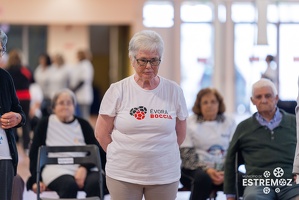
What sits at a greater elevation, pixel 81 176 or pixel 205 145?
pixel 205 145

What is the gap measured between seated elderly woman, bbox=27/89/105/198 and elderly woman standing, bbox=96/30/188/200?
5.42 feet

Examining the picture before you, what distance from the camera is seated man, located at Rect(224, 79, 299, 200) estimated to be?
500 centimetres

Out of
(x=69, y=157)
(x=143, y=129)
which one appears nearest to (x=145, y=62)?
(x=143, y=129)

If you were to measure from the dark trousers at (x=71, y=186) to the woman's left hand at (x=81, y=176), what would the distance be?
0.10ft

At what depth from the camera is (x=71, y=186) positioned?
5582 millimetres

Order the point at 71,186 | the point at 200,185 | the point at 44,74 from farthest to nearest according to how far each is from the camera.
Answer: the point at 44,74 < the point at 200,185 < the point at 71,186

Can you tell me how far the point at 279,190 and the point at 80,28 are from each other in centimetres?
1414

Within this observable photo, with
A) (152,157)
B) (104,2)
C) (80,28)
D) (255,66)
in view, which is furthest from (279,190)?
(80,28)

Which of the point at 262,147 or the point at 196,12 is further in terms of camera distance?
the point at 196,12

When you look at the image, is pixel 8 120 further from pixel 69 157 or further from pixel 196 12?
pixel 196 12

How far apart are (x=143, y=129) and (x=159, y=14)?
1119cm

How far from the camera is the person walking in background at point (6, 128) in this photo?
395cm

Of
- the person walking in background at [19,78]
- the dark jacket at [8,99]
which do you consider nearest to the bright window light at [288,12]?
the person walking in background at [19,78]

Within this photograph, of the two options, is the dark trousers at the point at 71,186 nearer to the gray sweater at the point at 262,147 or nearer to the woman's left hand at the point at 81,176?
the woman's left hand at the point at 81,176
